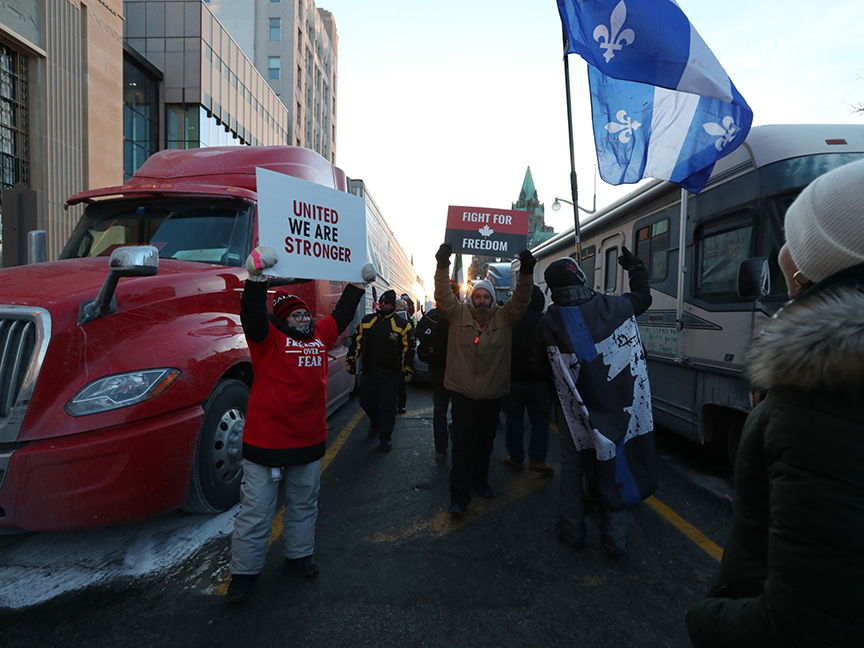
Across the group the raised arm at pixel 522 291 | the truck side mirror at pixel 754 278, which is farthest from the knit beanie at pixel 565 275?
the truck side mirror at pixel 754 278

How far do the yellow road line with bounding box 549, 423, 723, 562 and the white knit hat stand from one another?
122 inches

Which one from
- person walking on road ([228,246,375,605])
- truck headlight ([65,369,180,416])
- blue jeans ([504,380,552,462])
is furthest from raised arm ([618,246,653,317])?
truck headlight ([65,369,180,416])

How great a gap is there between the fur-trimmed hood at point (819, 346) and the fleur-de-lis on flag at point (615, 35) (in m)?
4.47

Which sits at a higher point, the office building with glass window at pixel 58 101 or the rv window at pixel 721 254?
the office building with glass window at pixel 58 101

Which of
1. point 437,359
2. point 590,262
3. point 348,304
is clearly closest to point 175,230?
point 348,304

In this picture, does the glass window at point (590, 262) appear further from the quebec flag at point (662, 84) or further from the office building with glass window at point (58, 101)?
the office building with glass window at point (58, 101)

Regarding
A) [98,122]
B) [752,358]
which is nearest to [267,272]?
[752,358]

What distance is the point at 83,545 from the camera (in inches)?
135

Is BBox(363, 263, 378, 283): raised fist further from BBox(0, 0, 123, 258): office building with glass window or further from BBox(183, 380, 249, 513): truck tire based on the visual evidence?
BBox(0, 0, 123, 258): office building with glass window

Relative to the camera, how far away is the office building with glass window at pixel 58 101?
14086 mm

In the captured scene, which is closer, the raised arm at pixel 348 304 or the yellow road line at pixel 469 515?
the raised arm at pixel 348 304

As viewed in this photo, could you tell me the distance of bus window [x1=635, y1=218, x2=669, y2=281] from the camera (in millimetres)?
5797

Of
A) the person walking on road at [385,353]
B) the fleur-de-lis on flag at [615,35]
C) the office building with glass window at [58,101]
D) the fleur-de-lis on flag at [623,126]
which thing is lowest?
the person walking on road at [385,353]

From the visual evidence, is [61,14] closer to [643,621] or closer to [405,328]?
[405,328]
